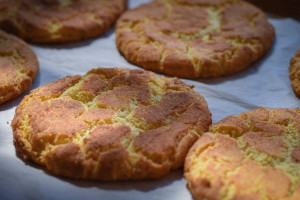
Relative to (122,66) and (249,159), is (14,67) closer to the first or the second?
(122,66)

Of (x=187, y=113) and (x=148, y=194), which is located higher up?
(x=187, y=113)

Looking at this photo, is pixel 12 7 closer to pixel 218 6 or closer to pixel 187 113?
pixel 218 6

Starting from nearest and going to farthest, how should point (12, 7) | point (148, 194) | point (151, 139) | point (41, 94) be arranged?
point (148, 194) < point (151, 139) < point (41, 94) < point (12, 7)

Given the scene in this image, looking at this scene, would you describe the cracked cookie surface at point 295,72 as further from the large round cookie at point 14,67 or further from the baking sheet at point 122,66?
the large round cookie at point 14,67

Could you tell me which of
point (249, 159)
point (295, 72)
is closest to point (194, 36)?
point (295, 72)

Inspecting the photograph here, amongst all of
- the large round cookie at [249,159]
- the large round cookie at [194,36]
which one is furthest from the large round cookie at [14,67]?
the large round cookie at [249,159]

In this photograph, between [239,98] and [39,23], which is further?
[39,23]

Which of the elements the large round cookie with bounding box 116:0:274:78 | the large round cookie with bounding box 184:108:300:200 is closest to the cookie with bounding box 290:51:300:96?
the large round cookie with bounding box 116:0:274:78

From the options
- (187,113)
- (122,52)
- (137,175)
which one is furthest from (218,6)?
(137,175)
